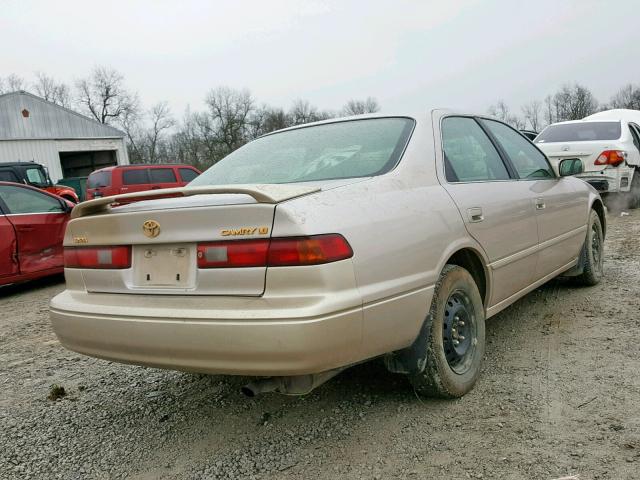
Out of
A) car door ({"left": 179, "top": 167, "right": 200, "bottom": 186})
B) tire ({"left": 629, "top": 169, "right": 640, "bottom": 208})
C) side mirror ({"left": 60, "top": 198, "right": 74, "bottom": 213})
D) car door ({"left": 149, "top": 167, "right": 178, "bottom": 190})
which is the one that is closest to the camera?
side mirror ({"left": 60, "top": 198, "right": 74, "bottom": 213})

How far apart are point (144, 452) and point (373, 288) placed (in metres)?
1.34

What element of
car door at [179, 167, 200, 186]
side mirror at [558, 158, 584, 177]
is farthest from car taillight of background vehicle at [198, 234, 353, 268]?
car door at [179, 167, 200, 186]

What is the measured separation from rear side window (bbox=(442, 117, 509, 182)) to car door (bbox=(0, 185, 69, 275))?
540 centimetres

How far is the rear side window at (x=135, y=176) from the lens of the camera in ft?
53.1

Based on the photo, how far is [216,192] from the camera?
215 centimetres

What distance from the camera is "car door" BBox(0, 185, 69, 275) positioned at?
6.33m

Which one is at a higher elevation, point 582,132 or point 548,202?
point 582,132

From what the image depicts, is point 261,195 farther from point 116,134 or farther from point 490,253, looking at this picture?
point 116,134

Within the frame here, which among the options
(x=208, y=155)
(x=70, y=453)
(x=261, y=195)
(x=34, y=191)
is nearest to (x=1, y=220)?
(x=34, y=191)

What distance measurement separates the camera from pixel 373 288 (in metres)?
2.11

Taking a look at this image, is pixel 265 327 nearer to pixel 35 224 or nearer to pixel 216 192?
pixel 216 192

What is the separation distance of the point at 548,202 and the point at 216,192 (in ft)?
8.39

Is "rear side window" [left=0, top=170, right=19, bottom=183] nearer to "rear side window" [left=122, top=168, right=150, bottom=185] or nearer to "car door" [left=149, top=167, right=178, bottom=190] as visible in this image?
Result: "rear side window" [left=122, top=168, right=150, bottom=185]

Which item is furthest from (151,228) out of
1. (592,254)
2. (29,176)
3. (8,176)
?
(29,176)
